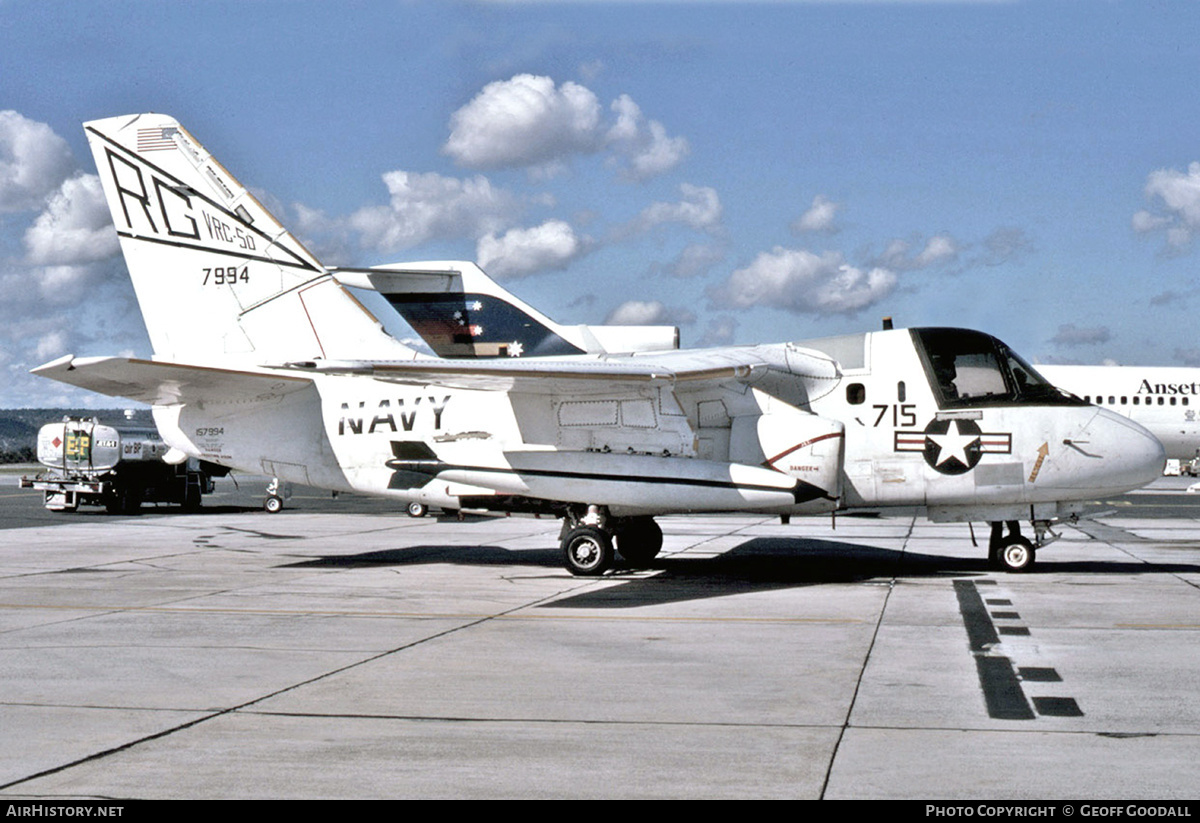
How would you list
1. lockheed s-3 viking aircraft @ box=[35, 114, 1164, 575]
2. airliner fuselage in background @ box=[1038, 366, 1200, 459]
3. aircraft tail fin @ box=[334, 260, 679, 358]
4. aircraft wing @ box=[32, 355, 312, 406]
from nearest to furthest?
aircraft wing @ box=[32, 355, 312, 406] < lockheed s-3 viking aircraft @ box=[35, 114, 1164, 575] < aircraft tail fin @ box=[334, 260, 679, 358] < airliner fuselage in background @ box=[1038, 366, 1200, 459]

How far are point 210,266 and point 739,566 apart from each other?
903 centimetres

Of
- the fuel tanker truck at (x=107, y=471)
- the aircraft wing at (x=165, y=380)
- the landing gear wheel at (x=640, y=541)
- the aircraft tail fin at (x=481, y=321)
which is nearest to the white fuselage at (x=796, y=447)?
the aircraft tail fin at (x=481, y=321)

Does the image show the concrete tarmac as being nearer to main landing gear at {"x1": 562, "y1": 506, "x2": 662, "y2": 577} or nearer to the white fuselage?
main landing gear at {"x1": 562, "y1": 506, "x2": 662, "y2": 577}

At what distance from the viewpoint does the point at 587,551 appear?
1538cm

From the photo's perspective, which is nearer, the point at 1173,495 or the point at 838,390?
the point at 838,390

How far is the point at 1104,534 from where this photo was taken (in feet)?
76.8

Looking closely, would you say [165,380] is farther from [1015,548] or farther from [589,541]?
[1015,548]

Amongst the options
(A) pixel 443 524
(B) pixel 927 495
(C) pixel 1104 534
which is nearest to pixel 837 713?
(B) pixel 927 495

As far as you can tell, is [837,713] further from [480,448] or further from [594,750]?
[480,448]

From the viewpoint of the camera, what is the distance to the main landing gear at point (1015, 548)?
614 inches

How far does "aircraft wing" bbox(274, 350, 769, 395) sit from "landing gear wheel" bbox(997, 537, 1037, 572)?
13.9 feet

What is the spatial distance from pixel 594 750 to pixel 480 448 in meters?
9.09

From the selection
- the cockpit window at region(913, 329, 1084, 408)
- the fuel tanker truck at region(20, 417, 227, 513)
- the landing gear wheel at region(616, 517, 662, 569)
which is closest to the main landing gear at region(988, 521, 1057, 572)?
the cockpit window at region(913, 329, 1084, 408)

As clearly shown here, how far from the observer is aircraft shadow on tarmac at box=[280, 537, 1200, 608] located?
14125mm
